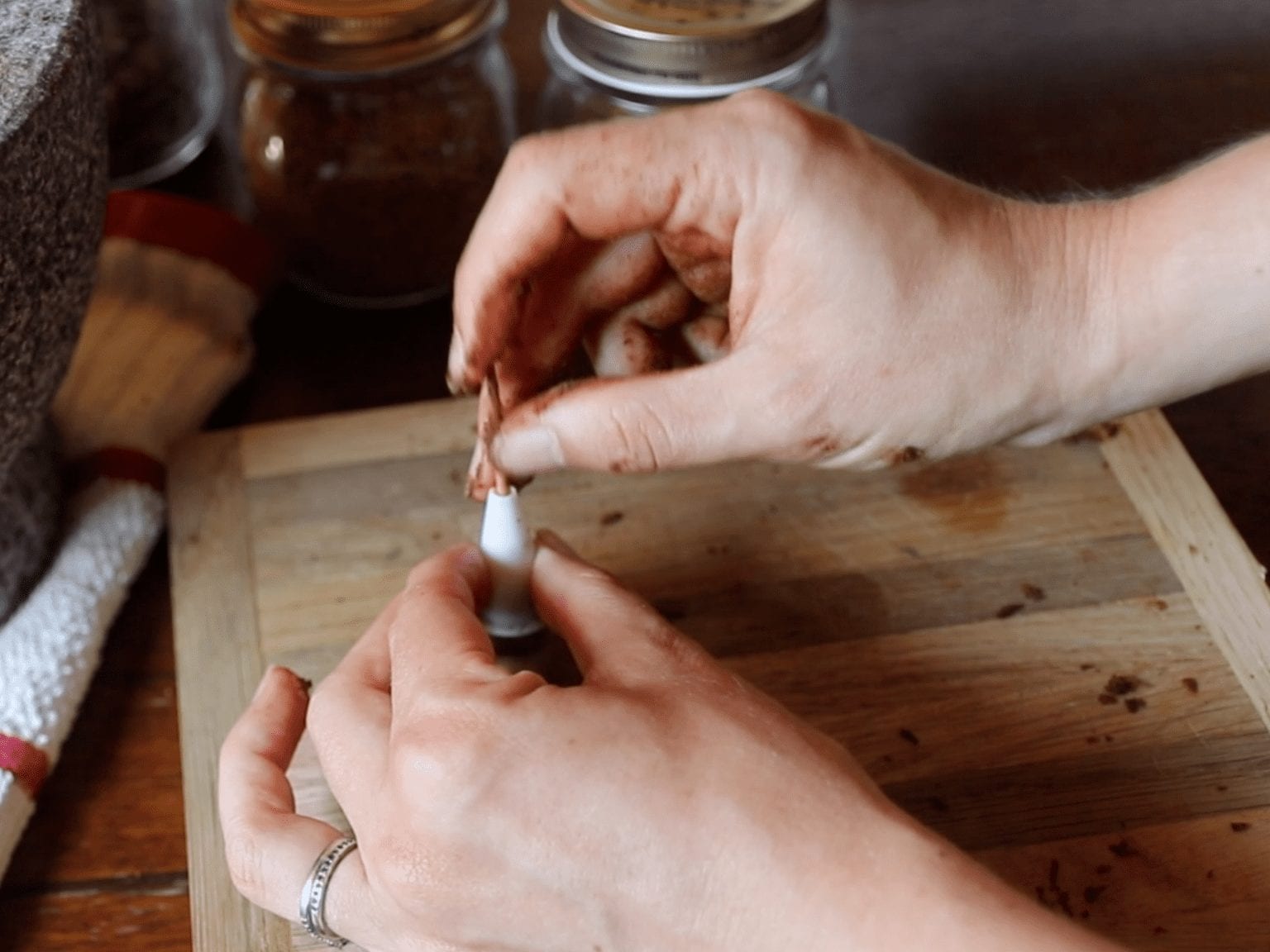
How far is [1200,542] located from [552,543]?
47 cm

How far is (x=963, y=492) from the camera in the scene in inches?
41.5

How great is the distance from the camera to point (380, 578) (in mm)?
1010

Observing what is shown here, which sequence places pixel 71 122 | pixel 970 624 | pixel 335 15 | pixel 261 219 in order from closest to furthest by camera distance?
pixel 71 122 < pixel 970 624 < pixel 335 15 < pixel 261 219

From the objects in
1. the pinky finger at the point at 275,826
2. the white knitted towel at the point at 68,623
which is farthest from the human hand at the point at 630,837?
the white knitted towel at the point at 68,623

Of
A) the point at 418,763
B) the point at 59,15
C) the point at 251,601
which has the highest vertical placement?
the point at 59,15

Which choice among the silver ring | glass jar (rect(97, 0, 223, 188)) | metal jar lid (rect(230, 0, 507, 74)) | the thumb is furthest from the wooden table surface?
the thumb

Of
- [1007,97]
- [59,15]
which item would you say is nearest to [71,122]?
[59,15]

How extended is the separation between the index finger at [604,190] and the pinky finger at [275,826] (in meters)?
0.29

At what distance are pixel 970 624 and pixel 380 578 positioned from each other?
1.39 feet

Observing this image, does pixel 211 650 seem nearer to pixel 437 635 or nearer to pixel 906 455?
pixel 437 635

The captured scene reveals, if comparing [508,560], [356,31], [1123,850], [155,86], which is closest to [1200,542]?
[1123,850]

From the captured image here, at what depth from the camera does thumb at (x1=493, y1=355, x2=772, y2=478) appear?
0.82 meters

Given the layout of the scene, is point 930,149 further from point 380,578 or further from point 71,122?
point 71,122

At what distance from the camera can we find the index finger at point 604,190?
2.65ft
